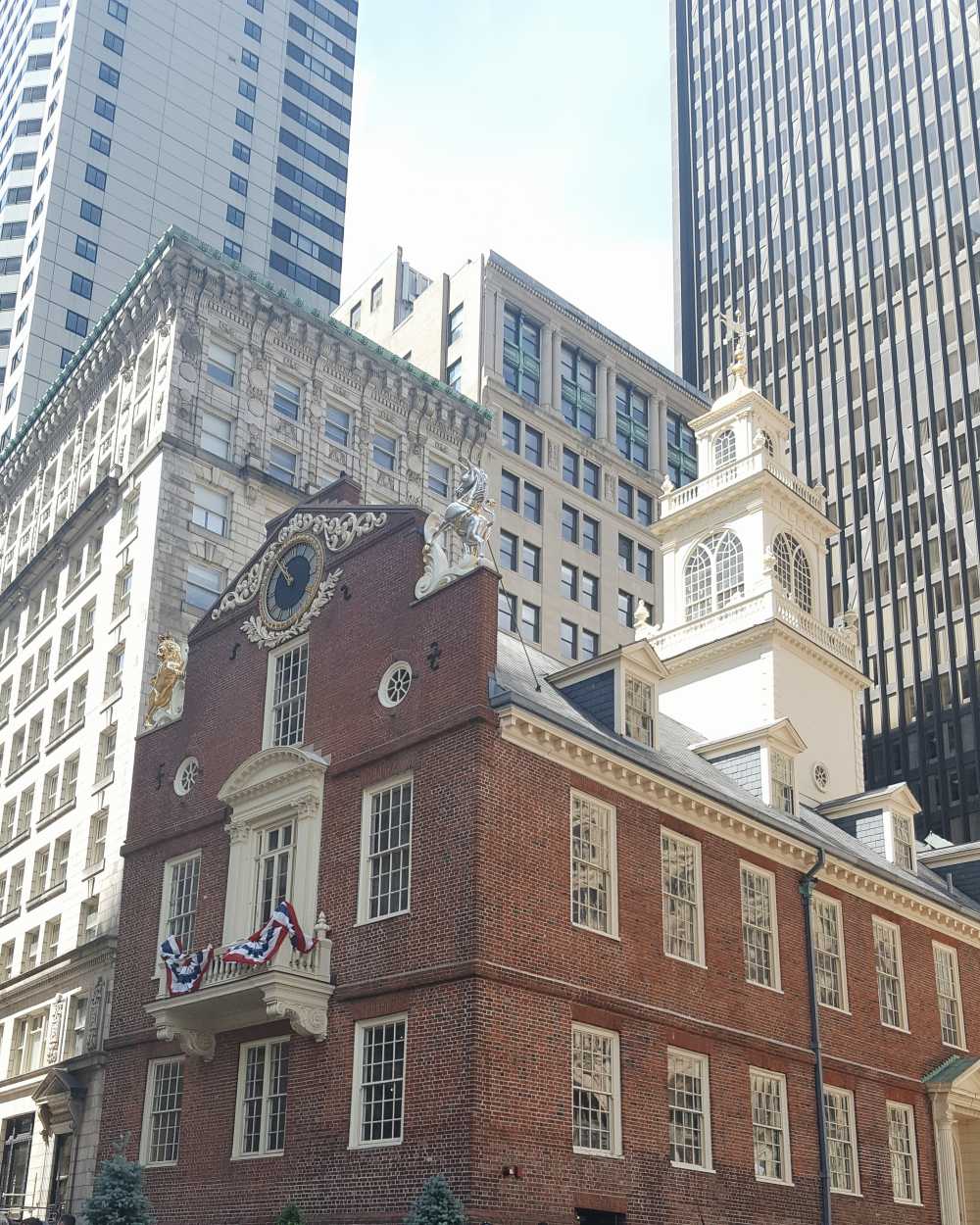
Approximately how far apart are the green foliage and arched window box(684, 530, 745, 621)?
2722 centimetres

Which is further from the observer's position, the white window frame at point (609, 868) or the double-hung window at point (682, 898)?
the double-hung window at point (682, 898)

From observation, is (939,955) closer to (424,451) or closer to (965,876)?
(965,876)

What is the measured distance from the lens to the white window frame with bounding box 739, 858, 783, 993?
109 ft

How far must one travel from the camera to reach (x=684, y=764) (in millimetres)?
36094

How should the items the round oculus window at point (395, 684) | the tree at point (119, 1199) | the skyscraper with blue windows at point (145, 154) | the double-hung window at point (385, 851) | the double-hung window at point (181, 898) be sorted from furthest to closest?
the skyscraper with blue windows at point (145, 154), the double-hung window at point (181, 898), the round oculus window at point (395, 684), the double-hung window at point (385, 851), the tree at point (119, 1199)

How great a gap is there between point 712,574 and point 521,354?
1021 inches

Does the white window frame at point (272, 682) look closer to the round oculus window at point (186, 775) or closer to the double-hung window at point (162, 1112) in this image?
the round oculus window at point (186, 775)

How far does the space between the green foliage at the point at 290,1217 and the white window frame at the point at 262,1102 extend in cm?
210

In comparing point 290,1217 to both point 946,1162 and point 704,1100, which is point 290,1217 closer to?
point 704,1100

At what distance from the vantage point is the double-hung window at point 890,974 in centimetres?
3738

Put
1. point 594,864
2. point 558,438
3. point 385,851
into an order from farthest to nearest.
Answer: point 558,438
point 594,864
point 385,851

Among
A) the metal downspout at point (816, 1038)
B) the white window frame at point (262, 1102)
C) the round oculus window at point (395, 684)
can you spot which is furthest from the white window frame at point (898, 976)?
the white window frame at point (262, 1102)

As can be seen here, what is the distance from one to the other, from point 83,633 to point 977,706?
199 ft

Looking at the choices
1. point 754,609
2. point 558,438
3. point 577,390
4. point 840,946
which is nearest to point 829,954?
point 840,946
